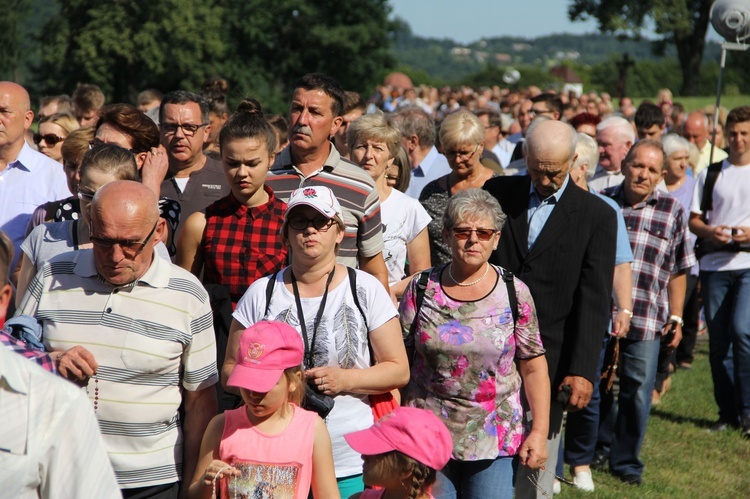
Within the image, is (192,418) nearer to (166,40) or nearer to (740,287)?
(740,287)

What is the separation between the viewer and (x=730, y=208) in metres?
8.18

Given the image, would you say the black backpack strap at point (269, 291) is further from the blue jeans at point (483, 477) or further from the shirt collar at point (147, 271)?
the blue jeans at point (483, 477)

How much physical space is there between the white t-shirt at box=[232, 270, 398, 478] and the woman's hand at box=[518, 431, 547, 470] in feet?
2.83

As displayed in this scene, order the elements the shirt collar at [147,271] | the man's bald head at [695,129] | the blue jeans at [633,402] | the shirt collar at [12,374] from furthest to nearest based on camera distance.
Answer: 1. the man's bald head at [695,129]
2. the blue jeans at [633,402]
3. the shirt collar at [147,271]
4. the shirt collar at [12,374]

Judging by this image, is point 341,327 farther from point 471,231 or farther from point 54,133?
point 54,133

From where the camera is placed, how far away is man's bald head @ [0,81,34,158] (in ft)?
20.3

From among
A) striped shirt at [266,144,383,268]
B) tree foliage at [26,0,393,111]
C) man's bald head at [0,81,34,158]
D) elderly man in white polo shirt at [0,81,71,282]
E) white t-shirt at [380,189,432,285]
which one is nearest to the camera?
striped shirt at [266,144,383,268]

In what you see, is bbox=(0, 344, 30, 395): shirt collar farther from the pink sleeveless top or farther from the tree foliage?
the tree foliage

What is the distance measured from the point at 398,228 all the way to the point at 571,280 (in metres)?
1.19

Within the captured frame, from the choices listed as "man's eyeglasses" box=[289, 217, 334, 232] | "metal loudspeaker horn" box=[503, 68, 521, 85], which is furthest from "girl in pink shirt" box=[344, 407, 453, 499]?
"metal loudspeaker horn" box=[503, 68, 521, 85]

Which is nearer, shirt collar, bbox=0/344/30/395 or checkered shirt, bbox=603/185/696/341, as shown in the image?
shirt collar, bbox=0/344/30/395

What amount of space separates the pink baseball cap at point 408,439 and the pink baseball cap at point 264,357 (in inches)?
13.9

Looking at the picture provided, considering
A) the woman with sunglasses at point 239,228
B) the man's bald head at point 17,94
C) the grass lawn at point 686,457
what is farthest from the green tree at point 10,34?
the woman with sunglasses at point 239,228

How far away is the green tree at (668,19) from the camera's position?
6109 cm
